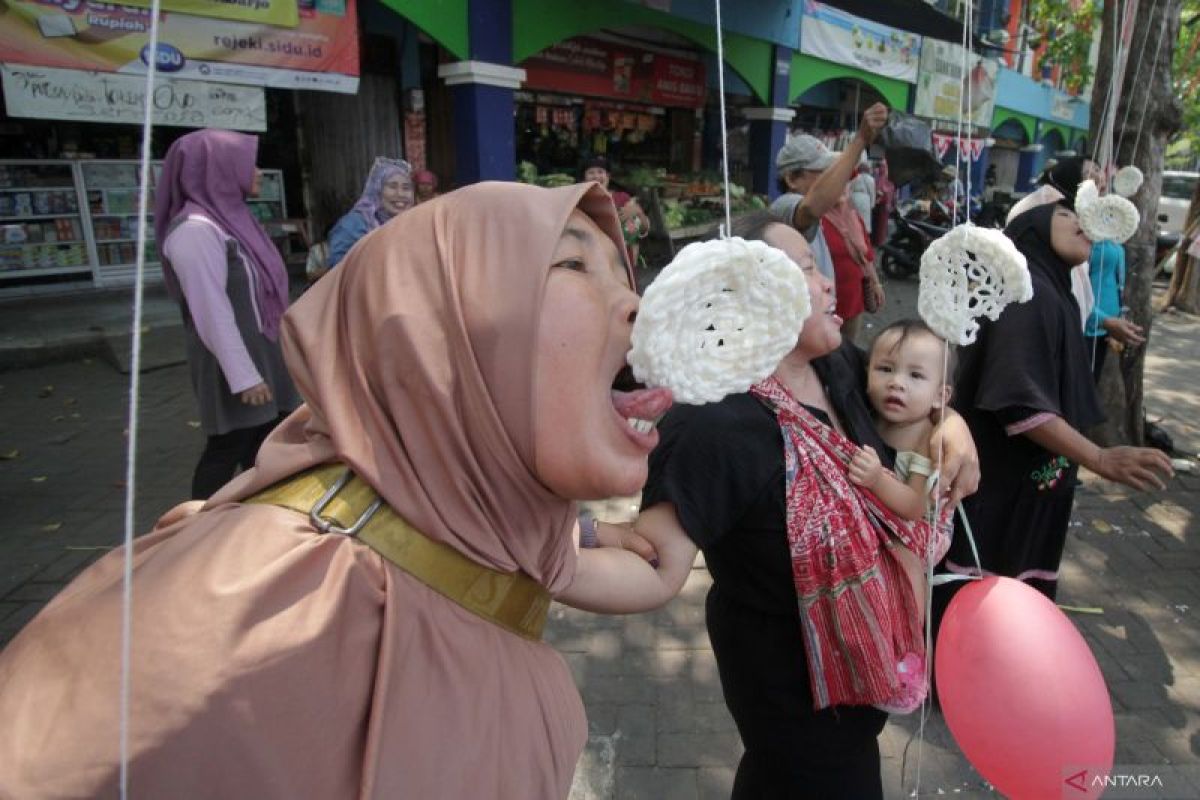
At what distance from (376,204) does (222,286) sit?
4.36 ft

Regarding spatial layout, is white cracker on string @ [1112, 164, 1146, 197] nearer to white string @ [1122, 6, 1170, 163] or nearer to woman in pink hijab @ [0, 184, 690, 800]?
white string @ [1122, 6, 1170, 163]

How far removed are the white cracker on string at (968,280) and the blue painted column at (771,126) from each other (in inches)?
361

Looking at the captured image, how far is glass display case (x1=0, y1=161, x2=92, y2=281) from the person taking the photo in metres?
6.94

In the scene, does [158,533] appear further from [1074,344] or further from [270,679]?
[1074,344]

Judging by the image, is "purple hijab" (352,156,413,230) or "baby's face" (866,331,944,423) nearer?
"baby's face" (866,331,944,423)

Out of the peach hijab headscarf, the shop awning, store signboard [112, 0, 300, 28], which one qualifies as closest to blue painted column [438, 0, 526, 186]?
store signboard [112, 0, 300, 28]

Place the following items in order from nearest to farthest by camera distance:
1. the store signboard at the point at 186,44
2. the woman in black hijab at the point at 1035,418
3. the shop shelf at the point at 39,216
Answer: the woman in black hijab at the point at 1035,418 → the store signboard at the point at 186,44 → the shop shelf at the point at 39,216

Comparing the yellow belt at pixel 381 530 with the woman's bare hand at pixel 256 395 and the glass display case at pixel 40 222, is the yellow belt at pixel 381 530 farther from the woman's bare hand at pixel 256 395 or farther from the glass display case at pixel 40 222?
the glass display case at pixel 40 222

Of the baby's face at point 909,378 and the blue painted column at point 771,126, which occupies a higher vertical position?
the blue painted column at point 771,126

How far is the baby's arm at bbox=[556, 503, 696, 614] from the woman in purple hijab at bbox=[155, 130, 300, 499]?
178cm

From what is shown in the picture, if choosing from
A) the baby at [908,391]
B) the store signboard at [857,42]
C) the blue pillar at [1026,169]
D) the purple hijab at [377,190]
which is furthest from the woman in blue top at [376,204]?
the blue pillar at [1026,169]

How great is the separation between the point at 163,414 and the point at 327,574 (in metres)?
5.39

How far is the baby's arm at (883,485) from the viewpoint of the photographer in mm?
1469

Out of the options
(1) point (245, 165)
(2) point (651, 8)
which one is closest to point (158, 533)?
(1) point (245, 165)
